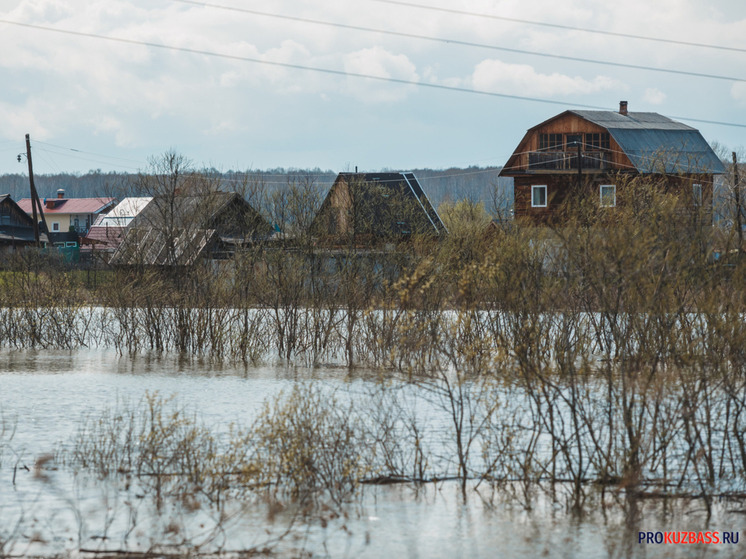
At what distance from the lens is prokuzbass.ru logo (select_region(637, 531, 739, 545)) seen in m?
9.09

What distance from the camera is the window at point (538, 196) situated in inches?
2399

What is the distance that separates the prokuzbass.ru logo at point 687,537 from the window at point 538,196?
52.5 meters

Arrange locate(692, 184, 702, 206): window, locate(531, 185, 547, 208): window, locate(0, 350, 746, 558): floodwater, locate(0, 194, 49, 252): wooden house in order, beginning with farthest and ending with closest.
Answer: locate(0, 194, 49, 252): wooden house < locate(531, 185, 547, 208): window < locate(692, 184, 702, 206): window < locate(0, 350, 746, 558): floodwater

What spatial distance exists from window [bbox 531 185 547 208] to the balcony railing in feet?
4.15

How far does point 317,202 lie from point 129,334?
24.1ft

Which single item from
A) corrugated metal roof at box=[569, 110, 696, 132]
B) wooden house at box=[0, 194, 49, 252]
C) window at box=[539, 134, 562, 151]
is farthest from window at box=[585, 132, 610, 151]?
wooden house at box=[0, 194, 49, 252]

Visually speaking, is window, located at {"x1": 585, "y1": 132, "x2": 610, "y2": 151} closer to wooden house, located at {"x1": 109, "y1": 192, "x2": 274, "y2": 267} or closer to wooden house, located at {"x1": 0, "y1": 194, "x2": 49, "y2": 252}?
wooden house, located at {"x1": 109, "y1": 192, "x2": 274, "y2": 267}

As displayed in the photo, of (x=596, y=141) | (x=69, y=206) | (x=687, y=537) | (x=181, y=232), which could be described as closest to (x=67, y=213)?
(x=69, y=206)

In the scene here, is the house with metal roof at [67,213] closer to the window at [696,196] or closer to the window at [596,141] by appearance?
the window at [596,141]

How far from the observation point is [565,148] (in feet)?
202

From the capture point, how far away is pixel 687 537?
30.2 ft

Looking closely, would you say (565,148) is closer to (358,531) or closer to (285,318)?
(285,318)

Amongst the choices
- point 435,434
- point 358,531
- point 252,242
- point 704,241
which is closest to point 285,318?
point 252,242

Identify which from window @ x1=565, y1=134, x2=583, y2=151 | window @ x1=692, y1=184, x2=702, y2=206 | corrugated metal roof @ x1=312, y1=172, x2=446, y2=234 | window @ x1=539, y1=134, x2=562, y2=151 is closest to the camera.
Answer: window @ x1=692, y1=184, x2=702, y2=206
